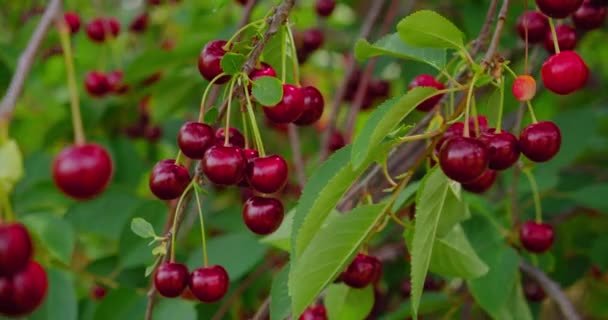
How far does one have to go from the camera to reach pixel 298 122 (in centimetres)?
137

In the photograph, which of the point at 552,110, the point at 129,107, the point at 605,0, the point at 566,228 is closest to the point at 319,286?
the point at 605,0

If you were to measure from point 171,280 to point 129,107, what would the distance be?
182cm

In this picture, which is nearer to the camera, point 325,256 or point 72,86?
point 72,86

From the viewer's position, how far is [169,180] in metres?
1.25

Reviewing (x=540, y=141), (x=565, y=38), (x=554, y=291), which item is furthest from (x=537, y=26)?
(x=554, y=291)

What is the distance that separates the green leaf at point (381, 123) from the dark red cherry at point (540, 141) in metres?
0.18

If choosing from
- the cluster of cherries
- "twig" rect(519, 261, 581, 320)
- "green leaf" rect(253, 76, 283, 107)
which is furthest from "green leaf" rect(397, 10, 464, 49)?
"twig" rect(519, 261, 581, 320)

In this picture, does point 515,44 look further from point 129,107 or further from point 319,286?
point 319,286

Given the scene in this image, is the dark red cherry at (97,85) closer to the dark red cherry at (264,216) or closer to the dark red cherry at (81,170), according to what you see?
the dark red cherry at (264,216)

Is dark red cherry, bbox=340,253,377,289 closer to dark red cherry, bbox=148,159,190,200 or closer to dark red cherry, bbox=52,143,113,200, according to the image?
dark red cherry, bbox=148,159,190,200

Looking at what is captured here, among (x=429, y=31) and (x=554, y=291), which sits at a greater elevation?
(x=429, y=31)

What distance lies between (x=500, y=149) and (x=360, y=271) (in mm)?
345

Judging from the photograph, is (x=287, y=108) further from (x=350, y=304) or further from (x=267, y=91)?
(x=350, y=304)

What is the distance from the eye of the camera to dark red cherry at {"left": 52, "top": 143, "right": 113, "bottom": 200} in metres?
0.81
